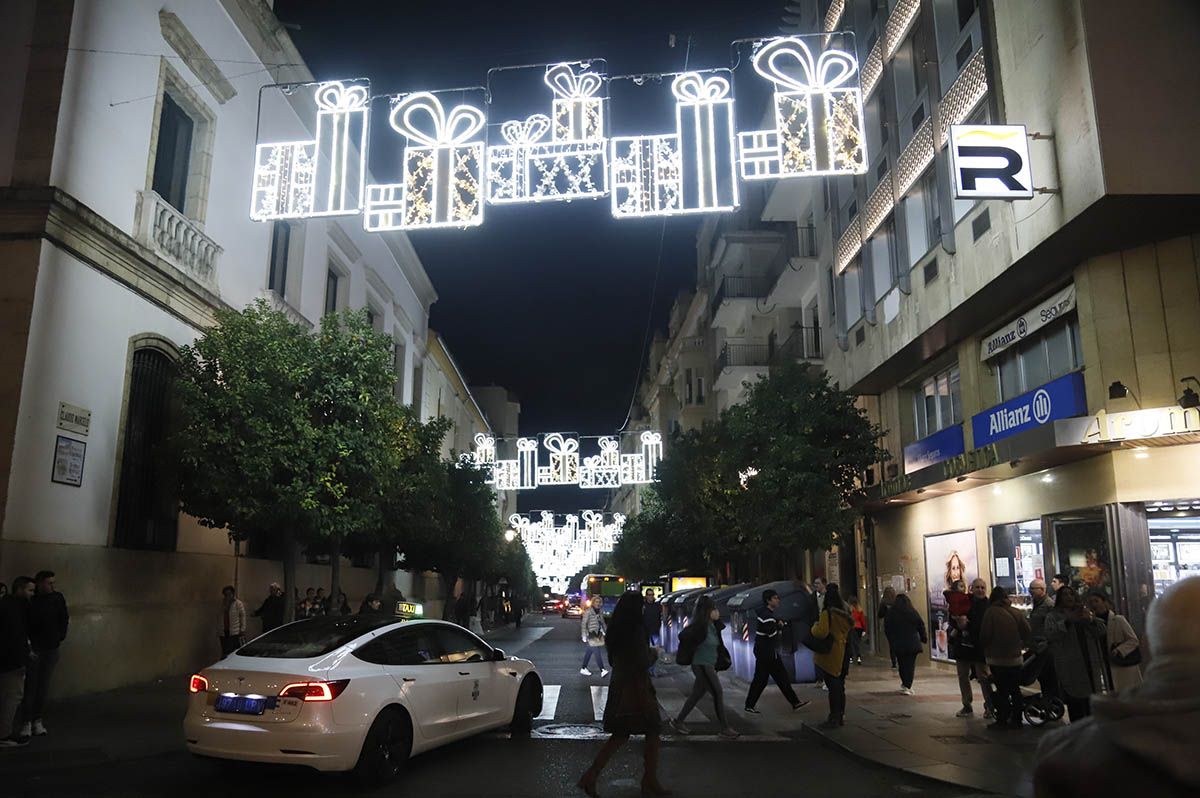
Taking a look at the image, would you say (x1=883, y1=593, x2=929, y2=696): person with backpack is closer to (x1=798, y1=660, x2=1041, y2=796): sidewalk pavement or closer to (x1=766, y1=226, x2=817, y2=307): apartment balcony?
(x1=798, y1=660, x2=1041, y2=796): sidewalk pavement

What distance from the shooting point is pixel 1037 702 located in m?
10.7

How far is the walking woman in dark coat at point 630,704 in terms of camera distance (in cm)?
746

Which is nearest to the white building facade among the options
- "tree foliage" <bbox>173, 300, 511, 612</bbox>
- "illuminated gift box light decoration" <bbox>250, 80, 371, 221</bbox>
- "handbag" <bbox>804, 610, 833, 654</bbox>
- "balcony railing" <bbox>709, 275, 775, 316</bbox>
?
"tree foliage" <bbox>173, 300, 511, 612</bbox>

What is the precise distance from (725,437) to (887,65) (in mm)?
12216

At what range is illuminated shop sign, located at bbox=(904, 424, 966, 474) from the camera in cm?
1721

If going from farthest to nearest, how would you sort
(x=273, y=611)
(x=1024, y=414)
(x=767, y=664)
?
(x=273, y=611), (x=1024, y=414), (x=767, y=664)

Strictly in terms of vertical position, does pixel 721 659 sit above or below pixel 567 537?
below

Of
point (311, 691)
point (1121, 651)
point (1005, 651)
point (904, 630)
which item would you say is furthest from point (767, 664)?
point (311, 691)

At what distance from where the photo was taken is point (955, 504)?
18.1 metres

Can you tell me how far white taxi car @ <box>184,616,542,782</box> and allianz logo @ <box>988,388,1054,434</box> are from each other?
9.70 m

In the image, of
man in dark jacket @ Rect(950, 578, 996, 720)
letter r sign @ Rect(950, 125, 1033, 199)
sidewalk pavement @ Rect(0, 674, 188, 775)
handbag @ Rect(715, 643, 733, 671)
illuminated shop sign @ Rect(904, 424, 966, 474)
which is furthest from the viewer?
illuminated shop sign @ Rect(904, 424, 966, 474)

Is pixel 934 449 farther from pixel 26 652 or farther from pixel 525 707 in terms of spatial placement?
pixel 26 652

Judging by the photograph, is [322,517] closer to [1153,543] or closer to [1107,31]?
[1153,543]

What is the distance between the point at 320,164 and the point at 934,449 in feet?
43.2
